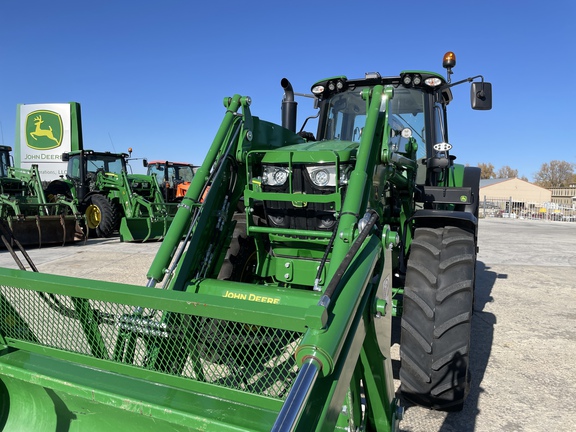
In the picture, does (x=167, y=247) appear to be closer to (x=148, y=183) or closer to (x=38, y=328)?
(x=38, y=328)

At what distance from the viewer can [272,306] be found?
1.69 meters

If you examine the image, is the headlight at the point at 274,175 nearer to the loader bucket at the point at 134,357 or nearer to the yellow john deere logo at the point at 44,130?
the loader bucket at the point at 134,357

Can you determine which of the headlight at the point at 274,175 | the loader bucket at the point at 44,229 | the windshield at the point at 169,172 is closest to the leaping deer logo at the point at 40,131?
the windshield at the point at 169,172

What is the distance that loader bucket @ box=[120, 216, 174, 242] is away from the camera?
1165 cm

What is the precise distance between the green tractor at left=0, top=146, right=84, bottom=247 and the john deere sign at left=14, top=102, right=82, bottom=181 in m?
4.51

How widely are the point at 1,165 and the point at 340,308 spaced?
1442cm

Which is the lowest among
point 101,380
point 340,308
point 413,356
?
point 413,356

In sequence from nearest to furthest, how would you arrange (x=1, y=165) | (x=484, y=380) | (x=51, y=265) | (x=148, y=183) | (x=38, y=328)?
1. (x=38, y=328)
2. (x=484, y=380)
3. (x=51, y=265)
4. (x=1, y=165)
5. (x=148, y=183)

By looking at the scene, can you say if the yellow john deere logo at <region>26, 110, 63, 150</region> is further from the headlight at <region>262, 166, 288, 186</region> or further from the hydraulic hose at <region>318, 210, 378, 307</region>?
the hydraulic hose at <region>318, 210, 378, 307</region>

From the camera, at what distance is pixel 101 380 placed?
→ 1.99 metres

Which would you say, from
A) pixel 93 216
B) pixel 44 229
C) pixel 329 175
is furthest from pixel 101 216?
pixel 329 175

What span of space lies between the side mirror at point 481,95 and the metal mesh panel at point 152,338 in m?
3.32

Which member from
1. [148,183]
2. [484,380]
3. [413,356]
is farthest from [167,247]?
[148,183]

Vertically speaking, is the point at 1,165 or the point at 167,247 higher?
the point at 1,165
